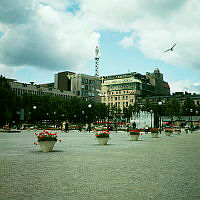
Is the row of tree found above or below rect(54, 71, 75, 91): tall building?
below

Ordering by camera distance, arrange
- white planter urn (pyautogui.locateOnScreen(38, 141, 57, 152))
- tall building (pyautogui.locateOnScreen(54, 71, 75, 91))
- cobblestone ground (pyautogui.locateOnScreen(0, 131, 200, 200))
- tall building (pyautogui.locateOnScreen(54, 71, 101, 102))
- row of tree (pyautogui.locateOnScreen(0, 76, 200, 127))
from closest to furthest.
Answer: cobblestone ground (pyautogui.locateOnScreen(0, 131, 200, 200)) → white planter urn (pyautogui.locateOnScreen(38, 141, 57, 152)) → row of tree (pyautogui.locateOnScreen(0, 76, 200, 127)) → tall building (pyautogui.locateOnScreen(54, 71, 101, 102)) → tall building (pyautogui.locateOnScreen(54, 71, 75, 91))

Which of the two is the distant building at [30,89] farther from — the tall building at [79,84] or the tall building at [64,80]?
the tall building at [64,80]

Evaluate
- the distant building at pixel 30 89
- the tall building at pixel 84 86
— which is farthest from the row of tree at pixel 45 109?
the tall building at pixel 84 86

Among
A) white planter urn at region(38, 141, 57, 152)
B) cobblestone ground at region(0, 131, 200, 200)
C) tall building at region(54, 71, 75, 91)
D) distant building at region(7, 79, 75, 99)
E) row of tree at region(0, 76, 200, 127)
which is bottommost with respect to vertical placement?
cobblestone ground at region(0, 131, 200, 200)

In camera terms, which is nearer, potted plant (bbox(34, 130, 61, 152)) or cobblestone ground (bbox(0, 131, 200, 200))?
cobblestone ground (bbox(0, 131, 200, 200))

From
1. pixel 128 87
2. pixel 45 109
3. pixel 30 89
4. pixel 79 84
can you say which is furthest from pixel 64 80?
pixel 45 109

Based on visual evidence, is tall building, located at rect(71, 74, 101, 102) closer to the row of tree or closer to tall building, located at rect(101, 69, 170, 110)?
tall building, located at rect(101, 69, 170, 110)

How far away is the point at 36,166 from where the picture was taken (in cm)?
941

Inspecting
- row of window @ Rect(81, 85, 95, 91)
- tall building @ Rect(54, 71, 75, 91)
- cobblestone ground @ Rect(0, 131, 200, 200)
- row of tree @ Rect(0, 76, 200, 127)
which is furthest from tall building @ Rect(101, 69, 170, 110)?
cobblestone ground @ Rect(0, 131, 200, 200)

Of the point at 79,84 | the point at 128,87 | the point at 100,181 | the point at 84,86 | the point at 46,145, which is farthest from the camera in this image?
the point at 84,86

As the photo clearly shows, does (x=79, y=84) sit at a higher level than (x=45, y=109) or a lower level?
higher

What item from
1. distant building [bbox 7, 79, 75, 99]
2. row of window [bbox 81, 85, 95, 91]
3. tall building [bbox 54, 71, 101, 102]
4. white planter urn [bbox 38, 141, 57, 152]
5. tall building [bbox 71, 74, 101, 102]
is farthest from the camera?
row of window [bbox 81, 85, 95, 91]

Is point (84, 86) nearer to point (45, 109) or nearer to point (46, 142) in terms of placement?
point (45, 109)

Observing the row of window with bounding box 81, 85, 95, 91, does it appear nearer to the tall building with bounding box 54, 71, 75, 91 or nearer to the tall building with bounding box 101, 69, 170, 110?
the tall building with bounding box 101, 69, 170, 110
